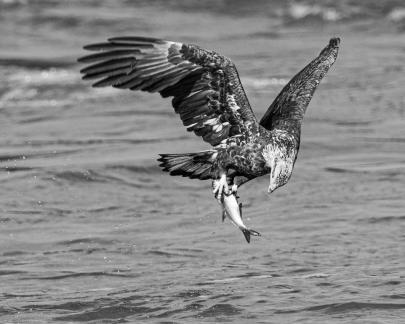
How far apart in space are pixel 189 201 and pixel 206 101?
436cm

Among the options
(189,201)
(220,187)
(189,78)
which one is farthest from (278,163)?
(189,201)

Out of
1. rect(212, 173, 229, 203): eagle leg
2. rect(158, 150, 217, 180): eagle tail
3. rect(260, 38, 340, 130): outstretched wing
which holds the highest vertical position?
rect(260, 38, 340, 130): outstretched wing

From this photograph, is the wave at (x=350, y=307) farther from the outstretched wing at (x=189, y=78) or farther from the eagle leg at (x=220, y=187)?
the outstretched wing at (x=189, y=78)

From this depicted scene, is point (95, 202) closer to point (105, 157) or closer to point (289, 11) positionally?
point (105, 157)

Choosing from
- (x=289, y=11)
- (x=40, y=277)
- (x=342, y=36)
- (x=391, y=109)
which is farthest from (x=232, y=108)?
(x=289, y=11)

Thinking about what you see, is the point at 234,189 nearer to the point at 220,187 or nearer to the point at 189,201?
the point at 220,187

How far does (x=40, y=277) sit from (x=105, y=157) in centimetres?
436

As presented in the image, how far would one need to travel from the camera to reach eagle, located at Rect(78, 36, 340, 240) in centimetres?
866

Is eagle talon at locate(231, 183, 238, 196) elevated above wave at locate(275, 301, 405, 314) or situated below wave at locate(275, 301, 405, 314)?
above

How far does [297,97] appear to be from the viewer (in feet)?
32.1

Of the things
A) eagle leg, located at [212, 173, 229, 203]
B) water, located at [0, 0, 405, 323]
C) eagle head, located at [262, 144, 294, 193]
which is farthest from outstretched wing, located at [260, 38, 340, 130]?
water, located at [0, 0, 405, 323]

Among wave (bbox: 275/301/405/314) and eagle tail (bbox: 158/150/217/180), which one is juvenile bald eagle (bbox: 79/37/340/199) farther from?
wave (bbox: 275/301/405/314)

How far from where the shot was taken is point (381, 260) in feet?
35.1

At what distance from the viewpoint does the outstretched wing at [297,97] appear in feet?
31.2
